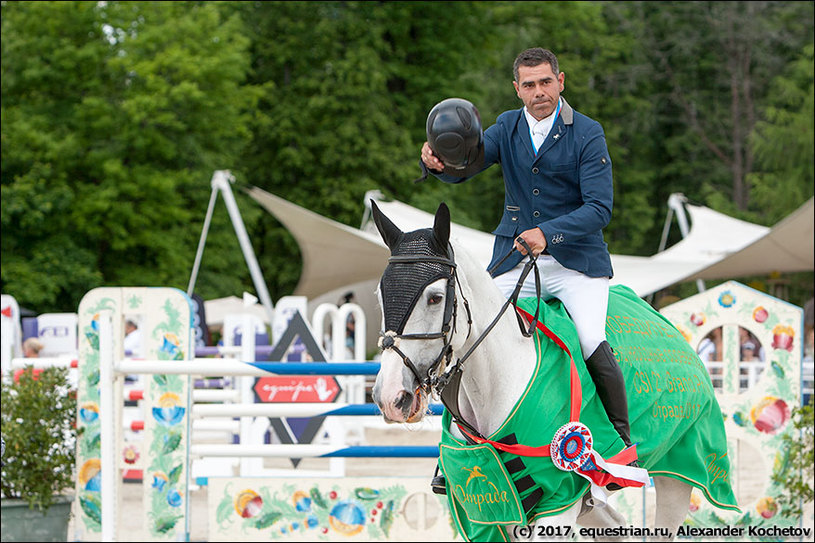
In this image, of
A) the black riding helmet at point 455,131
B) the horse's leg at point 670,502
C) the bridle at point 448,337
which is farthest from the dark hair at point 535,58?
the horse's leg at point 670,502

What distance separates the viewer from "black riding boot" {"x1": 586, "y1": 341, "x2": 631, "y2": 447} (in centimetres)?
404

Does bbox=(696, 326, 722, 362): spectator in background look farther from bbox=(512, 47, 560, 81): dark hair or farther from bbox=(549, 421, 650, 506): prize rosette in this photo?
bbox=(512, 47, 560, 81): dark hair

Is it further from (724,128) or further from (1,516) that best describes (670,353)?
(724,128)

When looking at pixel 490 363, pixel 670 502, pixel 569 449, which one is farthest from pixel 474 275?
pixel 670 502

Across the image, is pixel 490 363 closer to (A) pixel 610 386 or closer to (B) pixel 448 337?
(B) pixel 448 337

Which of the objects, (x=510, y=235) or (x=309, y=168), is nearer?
(x=510, y=235)

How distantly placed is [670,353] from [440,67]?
87.4 feet

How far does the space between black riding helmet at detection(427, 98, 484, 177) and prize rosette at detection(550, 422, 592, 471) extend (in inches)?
38.7

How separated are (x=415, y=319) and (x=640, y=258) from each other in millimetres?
16171

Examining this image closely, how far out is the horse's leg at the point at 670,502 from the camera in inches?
193

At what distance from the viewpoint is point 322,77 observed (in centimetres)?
2955

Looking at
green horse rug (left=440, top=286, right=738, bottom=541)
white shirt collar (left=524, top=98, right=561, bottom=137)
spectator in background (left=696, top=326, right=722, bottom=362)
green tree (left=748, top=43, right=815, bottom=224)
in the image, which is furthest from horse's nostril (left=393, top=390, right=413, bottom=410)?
green tree (left=748, top=43, right=815, bottom=224)

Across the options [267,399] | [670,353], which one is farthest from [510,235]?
[267,399]

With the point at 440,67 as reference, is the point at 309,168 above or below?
below
